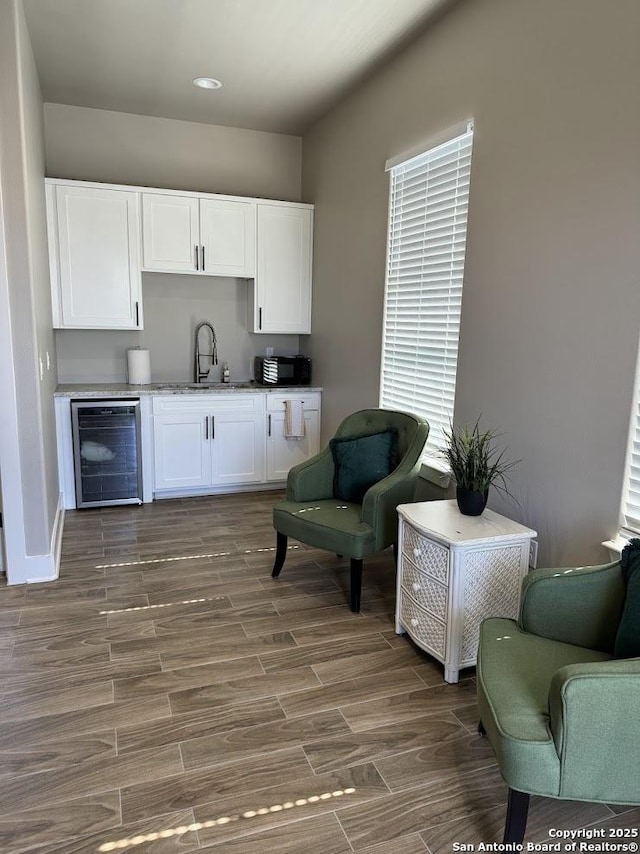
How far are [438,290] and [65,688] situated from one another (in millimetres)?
2633

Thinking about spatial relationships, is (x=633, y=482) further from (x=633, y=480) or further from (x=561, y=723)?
(x=561, y=723)

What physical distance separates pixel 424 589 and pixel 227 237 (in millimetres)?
3414

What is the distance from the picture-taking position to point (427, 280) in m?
3.41

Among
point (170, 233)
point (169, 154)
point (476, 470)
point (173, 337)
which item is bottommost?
point (476, 470)

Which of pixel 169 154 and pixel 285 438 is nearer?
pixel 169 154

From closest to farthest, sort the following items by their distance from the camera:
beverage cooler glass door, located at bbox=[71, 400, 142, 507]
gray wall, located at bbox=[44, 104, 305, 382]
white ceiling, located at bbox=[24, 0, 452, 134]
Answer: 1. white ceiling, located at bbox=[24, 0, 452, 134]
2. beverage cooler glass door, located at bbox=[71, 400, 142, 507]
3. gray wall, located at bbox=[44, 104, 305, 382]

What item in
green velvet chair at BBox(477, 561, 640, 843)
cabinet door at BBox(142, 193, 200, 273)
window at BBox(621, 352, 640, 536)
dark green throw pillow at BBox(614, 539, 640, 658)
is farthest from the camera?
cabinet door at BBox(142, 193, 200, 273)

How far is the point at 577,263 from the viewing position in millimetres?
2346

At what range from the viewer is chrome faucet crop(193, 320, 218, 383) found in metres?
5.20

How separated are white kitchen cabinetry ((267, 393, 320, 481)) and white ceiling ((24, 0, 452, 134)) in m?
2.28

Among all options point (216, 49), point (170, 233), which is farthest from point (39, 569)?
point (216, 49)

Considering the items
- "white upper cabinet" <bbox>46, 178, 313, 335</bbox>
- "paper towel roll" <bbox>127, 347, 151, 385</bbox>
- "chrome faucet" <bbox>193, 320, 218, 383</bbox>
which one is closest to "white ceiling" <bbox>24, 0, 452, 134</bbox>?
"white upper cabinet" <bbox>46, 178, 313, 335</bbox>

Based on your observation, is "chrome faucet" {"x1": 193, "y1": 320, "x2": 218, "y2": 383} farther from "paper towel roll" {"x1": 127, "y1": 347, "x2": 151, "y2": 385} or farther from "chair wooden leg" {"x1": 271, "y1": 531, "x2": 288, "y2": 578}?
"chair wooden leg" {"x1": 271, "y1": 531, "x2": 288, "y2": 578}

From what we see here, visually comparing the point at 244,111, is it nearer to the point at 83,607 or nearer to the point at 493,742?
the point at 83,607
